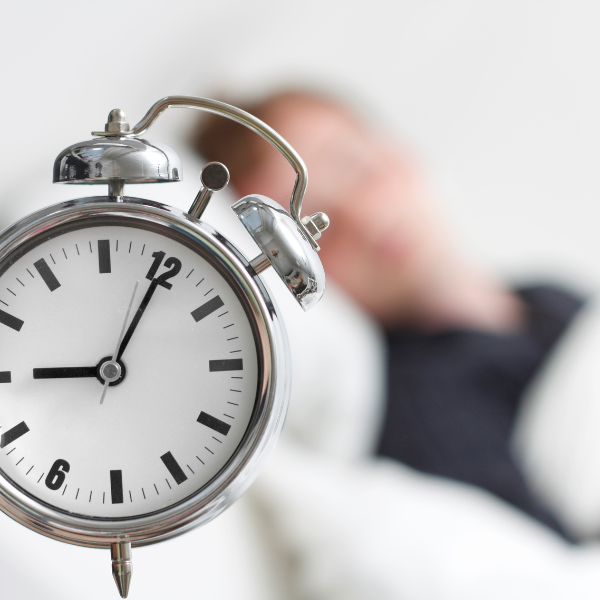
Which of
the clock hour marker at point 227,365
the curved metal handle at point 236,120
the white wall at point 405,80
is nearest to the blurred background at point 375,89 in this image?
the white wall at point 405,80

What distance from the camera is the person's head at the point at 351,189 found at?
96 centimetres

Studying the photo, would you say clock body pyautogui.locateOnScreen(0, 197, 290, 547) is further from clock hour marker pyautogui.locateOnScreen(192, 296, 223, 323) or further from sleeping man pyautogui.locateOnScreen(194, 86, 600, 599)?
sleeping man pyautogui.locateOnScreen(194, 86, 600, 599)

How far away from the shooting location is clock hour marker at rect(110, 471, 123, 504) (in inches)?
21.2

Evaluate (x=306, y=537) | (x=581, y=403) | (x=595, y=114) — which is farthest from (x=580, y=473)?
(x=595, y=114)

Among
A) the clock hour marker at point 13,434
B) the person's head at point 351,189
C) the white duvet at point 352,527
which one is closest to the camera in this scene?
the clock hour marker at point 13,434

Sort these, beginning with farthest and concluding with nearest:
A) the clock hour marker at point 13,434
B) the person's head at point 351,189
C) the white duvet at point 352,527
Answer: the person's head at point 351,189, the white duvet at point 352,527, the clock hour marker at point 13,434

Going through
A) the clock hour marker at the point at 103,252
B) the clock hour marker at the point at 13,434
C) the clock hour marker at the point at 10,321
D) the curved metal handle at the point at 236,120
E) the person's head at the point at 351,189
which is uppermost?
the person's head at the point at 351,189

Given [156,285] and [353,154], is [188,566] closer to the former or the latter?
[156,285]

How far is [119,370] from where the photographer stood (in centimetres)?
54

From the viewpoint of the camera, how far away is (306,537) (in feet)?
3.07

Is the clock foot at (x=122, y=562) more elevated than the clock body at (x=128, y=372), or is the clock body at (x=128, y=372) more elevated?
the clock body at (x=128, y=372)

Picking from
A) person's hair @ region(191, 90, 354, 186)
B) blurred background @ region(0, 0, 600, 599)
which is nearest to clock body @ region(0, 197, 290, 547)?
blurred background @ region(0, 0, 600, 599)

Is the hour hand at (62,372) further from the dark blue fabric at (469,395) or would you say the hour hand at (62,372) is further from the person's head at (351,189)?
the dark blue fabric at (469,395)

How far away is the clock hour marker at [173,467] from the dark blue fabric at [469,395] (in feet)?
1.74
